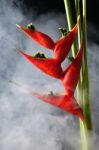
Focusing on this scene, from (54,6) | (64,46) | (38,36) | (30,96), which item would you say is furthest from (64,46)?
(30,96)

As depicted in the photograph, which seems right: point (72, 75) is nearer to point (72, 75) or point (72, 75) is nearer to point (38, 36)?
point (72, 75)

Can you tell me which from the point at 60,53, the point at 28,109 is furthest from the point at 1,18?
the point at 60,53

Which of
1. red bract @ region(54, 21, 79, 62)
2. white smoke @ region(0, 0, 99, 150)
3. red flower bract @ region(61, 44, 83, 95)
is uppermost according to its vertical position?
red bract @ region(54, 21, 79, 62)

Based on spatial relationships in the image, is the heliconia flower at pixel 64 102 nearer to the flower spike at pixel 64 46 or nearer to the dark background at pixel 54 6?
the flower spike at pixel 64 46

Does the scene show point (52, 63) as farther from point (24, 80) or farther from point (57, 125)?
point (57, 125)

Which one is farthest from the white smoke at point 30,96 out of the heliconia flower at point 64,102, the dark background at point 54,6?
the heliconia flower at point 64,102

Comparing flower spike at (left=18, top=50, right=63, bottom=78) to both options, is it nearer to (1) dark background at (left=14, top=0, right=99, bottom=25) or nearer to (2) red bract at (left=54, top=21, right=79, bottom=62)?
(2) red bract at (left=54, top=21, right=79, bottom=62)

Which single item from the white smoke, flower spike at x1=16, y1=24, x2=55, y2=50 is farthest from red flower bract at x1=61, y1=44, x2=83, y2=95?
the white smoke
